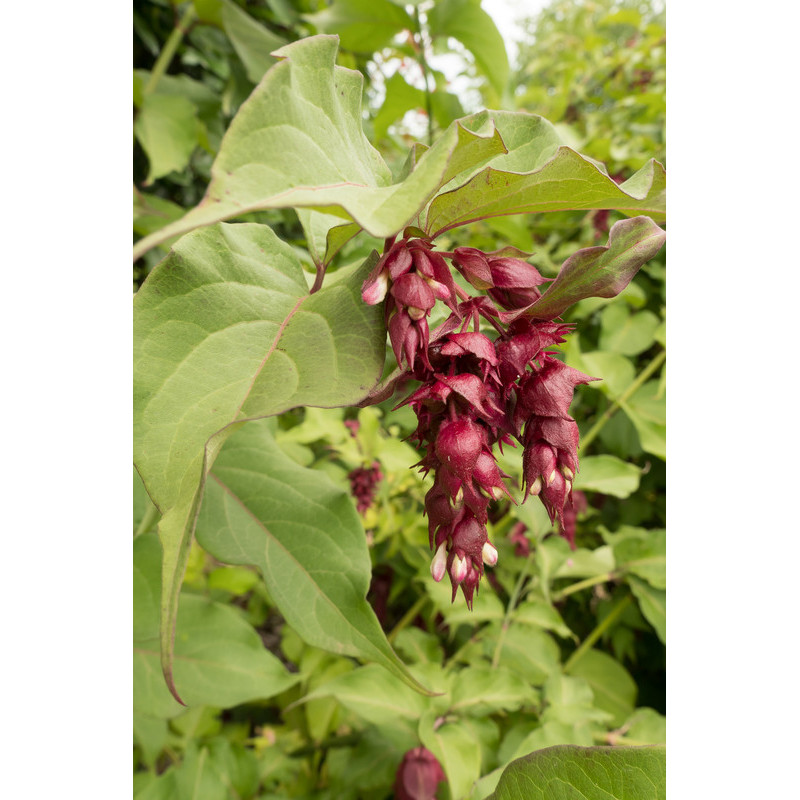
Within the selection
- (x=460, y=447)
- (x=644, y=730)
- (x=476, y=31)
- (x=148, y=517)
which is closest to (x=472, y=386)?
(x=460, y=447)

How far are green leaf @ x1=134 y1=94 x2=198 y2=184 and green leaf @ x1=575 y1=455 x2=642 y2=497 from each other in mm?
1167

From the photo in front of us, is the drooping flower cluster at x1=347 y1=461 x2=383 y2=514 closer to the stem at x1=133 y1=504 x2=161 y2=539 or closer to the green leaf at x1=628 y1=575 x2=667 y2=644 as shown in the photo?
the stem at x1=133 y1=504 x2=161 y2=539

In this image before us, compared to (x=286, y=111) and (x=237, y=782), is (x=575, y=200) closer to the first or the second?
(x=286, y=111)

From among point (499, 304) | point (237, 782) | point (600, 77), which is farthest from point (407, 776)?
point (600, 77)

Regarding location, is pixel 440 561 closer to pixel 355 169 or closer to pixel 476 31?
pixel 355 169

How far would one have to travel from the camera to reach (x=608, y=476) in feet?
3.98

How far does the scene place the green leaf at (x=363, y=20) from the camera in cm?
131

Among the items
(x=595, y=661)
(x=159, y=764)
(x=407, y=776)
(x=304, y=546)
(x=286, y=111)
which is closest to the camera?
(x=286, y=111)

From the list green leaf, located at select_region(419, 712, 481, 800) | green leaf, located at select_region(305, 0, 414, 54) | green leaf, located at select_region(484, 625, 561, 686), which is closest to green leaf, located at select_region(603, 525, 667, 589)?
green leaf, located at select_region(484, 625, 561, 686)

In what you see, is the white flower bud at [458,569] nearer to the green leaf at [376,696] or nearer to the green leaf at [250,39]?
the green leaf at [376,696]

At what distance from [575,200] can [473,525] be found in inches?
11.0

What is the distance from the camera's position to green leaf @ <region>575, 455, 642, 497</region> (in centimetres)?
119

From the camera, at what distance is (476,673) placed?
0.98m

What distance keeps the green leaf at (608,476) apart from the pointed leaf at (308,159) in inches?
35.6
